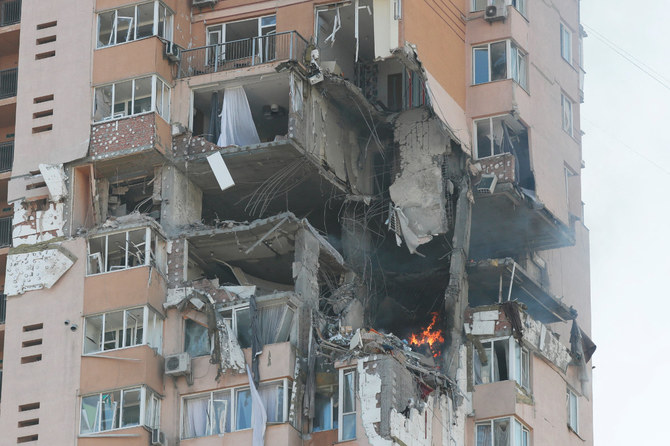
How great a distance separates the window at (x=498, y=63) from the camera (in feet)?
199

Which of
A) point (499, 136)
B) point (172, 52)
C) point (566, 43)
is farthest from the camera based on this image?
point (566, 43)

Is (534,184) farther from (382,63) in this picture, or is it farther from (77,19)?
(77,19)

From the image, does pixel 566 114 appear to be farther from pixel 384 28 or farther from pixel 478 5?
pixel 384 28

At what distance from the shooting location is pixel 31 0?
5956 centimetres

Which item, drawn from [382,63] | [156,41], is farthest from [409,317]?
[156,41]

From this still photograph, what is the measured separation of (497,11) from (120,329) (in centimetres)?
1778

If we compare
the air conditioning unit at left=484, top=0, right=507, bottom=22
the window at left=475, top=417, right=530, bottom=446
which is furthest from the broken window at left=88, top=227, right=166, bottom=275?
the air conditioning unit at left=484, top=0, right=507, bottom=22

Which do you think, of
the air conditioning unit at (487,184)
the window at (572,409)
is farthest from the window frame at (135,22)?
the window at (572,409)

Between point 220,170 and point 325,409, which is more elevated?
point 220,170

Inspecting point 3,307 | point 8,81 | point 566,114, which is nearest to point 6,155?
point 8,81

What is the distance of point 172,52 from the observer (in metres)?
57.5

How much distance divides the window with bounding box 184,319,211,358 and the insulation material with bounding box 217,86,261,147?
625 centimetres

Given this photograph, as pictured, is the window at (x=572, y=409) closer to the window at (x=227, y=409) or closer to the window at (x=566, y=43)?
the window at (x=227, y=409)

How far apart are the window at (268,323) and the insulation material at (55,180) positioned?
23.7 feet
